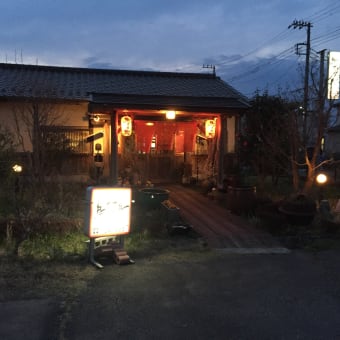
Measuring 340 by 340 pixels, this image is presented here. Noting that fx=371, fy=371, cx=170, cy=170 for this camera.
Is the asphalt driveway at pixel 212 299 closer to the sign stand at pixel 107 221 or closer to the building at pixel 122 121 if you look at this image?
the sign stand at pixel 107 221

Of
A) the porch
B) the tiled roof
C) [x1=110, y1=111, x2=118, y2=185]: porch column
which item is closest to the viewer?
the porch

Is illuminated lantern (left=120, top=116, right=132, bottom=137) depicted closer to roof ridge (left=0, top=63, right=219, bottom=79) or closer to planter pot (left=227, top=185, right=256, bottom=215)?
planter pot (left=227, top=185, right=256, bottom=215)

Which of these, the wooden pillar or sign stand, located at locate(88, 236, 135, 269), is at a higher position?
the wooden pillar

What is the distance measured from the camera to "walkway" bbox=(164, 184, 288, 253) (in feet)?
23.4

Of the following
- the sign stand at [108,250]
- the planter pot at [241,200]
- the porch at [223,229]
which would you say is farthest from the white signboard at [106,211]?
the planter pot at [241,200]

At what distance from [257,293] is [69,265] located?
9.56ft

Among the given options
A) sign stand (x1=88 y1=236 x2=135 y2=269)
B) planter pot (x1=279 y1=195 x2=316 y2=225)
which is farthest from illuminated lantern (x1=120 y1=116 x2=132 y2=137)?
sign stand (x1=88 y1=236 x2=135 y2=269)

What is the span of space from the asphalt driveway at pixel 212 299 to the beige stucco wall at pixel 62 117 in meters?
8.43

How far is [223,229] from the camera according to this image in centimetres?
824

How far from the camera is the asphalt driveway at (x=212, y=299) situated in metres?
3.94

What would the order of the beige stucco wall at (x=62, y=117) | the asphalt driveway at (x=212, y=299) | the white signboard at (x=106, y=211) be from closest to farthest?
the asphalt driveway at (x=212, y=299)
the white signboard at (x=106, y=211)
the beige stucco wall at (x=62, y=117)

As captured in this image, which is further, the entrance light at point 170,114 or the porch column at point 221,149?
the porch column at point 221,149

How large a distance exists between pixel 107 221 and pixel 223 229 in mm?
3110

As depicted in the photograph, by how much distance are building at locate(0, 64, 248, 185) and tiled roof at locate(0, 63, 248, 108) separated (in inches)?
1.6
